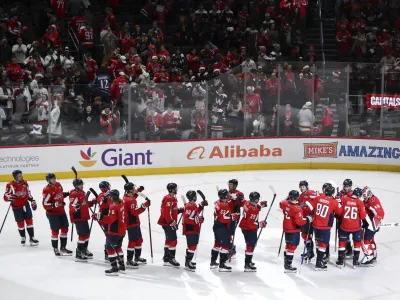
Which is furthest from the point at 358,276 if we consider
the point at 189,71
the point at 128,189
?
the point at 189,71

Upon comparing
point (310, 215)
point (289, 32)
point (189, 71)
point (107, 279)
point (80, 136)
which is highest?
point (289, 32)

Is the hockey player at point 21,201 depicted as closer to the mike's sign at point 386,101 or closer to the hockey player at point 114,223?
the hockey player at point 114,223

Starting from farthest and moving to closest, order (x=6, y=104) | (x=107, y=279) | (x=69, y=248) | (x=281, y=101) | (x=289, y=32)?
(x=289, y=32) < (x=281, y=101) < (x=6, y=104) < (x=69, y=248) < (x=107, y=279)

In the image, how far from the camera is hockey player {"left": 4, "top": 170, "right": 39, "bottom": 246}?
40.6 feet

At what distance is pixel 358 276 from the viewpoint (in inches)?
445

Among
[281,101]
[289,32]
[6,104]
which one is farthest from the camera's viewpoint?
[289,32]

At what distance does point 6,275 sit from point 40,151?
659 cm

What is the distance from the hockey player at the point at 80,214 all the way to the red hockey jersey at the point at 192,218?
4.95 ft

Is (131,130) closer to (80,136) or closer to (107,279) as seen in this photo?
(80,136)

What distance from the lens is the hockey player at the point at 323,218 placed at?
11391mm

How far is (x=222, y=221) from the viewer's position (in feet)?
36.6

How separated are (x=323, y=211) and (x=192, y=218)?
1929 mm

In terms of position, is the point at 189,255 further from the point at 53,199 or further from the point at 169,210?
the point at 53,199

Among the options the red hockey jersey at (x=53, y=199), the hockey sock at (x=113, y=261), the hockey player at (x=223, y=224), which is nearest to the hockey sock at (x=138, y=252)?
the hockey sock at (x=113, y=261)
